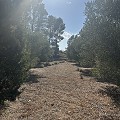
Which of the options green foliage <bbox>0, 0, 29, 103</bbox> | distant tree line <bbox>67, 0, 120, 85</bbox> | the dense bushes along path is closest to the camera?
green foliage <bbox>0, 0, 29, 103</bbox>

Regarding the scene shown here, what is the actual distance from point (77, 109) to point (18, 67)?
14.8 ft

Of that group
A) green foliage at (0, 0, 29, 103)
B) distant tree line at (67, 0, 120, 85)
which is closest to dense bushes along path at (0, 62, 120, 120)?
green foliage at (0, 0, 29, 103)

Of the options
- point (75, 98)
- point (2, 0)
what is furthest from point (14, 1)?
point (75, 98)

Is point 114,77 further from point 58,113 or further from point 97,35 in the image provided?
point 58,113

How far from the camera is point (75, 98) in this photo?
21609mm

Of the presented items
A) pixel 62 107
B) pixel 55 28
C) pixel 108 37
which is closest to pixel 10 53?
pixel 62 107

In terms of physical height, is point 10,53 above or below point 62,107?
above

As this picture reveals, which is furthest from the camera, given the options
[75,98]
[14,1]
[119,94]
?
[119,94]

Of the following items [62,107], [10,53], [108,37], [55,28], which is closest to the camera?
[10,53]

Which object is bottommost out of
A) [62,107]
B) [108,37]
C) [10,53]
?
[62,107]

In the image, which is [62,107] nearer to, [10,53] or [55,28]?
[10,53]

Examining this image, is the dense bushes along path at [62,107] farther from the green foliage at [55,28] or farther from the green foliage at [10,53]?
the green foliage at [55,28]

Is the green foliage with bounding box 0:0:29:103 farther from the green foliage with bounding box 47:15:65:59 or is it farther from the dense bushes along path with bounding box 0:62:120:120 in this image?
the green foliage with bounding box 47:15:65:59

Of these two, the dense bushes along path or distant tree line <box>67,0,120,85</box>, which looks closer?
the dense bushes along path
